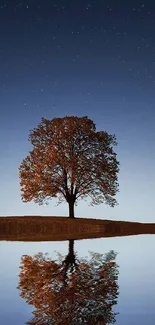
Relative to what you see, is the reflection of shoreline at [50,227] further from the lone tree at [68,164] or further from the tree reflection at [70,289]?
the tree reflection at [70,289]

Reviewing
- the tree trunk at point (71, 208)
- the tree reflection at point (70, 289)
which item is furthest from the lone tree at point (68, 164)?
the tree reflection at point (70, 289)

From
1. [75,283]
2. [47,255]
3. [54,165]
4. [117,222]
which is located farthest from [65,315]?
[117,222]

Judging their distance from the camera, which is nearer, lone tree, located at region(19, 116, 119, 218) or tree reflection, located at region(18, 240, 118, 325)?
tree reflection, located at region(18, 240, 118, 325)

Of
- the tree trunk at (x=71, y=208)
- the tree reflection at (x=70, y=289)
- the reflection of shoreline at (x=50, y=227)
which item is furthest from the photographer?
the tree trunk at (x=71, y=208)

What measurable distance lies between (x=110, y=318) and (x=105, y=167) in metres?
47.3

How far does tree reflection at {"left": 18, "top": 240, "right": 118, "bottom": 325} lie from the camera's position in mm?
10375

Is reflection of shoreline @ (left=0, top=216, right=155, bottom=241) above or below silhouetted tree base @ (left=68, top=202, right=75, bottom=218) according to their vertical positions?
below

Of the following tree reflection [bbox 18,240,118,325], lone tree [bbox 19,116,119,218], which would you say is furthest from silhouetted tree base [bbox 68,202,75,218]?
tree reflection [bbox 18,240,118,325]

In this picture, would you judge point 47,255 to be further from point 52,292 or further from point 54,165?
point 54,165

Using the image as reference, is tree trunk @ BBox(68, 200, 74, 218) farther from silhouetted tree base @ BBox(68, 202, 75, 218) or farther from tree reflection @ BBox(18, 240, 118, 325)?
tree reflection @ BBox(18, 240, 118, 325)

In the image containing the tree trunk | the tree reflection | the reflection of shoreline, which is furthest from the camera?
the tree trunk

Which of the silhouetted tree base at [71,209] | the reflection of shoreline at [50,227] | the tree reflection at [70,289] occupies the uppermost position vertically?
the silhouetted tree base at [71,209]

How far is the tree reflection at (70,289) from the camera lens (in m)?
10.4

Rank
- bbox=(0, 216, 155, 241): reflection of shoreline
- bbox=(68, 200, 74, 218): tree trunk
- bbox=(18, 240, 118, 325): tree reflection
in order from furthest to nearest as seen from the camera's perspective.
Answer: bbox=(68, 200, 74, 218): tree trunk
bbox=(0, 216, 155, 241): reflection of shoreline
bbox=(18, 240, 118, 325): tree reflection
